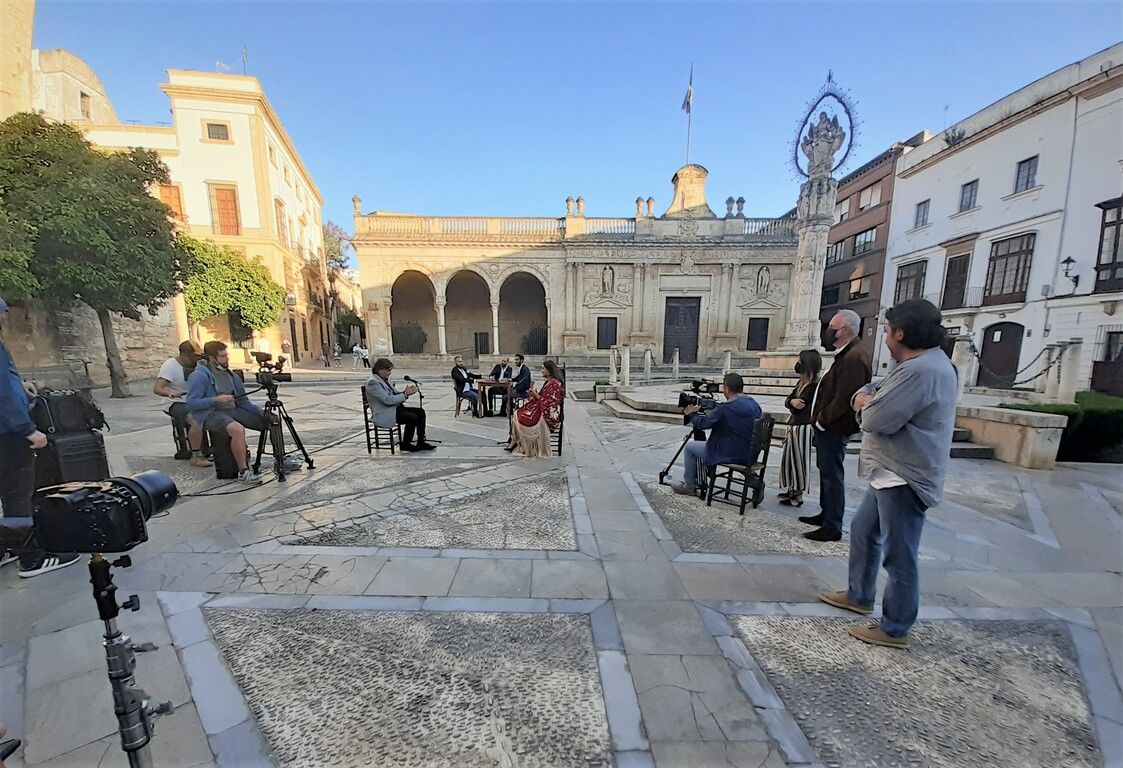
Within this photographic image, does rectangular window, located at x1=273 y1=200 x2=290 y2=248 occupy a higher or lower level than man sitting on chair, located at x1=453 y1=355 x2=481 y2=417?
higher

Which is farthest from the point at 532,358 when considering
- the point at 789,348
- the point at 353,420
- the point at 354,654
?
the point at 354,654

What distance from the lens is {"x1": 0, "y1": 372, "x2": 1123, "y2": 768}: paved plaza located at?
163 centimetres

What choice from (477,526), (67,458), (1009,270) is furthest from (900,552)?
(1009,270)

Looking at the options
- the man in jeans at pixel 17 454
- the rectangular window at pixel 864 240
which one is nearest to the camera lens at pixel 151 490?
the man in jeans at pixel 17 454

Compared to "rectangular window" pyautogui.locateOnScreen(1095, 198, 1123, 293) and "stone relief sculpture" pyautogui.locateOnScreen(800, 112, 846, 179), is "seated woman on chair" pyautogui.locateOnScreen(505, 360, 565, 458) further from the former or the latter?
"rectangular window" pyautogui.locateOnScreen(1095, 198, 1123, 293)

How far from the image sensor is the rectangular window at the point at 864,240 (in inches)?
900

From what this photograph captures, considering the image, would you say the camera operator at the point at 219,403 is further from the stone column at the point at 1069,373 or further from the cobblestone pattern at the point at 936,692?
the stone column at the point at 1069,373

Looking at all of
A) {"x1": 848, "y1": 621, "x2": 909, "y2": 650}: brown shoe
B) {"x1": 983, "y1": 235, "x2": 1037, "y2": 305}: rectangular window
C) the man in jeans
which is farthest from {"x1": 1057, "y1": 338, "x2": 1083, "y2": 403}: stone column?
the man in jeans

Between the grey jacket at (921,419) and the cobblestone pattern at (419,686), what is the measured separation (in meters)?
1.93

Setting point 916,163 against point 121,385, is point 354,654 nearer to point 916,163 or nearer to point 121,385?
point 121,385

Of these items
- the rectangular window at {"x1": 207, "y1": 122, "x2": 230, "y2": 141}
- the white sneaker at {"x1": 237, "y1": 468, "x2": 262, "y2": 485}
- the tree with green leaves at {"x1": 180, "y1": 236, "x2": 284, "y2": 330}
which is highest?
the rectangular window at {"x1": 207, "y1": 122, "x2": 230, "y2": 141}

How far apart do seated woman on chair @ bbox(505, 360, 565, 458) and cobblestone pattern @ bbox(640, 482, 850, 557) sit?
1778mm

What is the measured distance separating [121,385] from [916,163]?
3356 centimetres

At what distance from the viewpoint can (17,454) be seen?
2820mm
